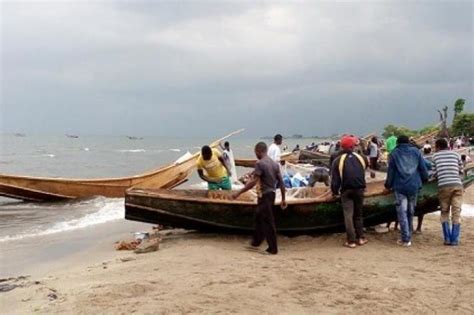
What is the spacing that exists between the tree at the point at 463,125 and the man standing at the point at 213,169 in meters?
41.7

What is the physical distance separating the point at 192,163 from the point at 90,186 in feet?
13.3

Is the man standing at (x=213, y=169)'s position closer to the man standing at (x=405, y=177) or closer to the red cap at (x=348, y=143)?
the red cap at (x=348, y=143)

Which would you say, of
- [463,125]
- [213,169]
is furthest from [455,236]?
[463,125]

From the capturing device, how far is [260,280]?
6.09m

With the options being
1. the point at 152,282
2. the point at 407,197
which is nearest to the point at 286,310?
the point at 152,282

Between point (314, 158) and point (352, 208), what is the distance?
23.7 m


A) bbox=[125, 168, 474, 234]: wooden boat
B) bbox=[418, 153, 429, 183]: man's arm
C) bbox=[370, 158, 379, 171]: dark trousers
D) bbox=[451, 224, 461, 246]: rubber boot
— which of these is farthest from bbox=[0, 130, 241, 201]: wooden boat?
bbox=[451, 224, 461, 246]: rubber boot

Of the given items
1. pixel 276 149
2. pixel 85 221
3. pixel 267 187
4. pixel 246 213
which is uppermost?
pixel 276 149

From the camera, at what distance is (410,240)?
8492 mm

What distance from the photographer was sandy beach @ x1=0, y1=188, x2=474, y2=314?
17.4 ft

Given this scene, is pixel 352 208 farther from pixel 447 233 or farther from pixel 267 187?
pixel 447 233

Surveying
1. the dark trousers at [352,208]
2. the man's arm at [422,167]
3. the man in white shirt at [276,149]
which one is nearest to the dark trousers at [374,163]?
the man in white shirt at [276,149]

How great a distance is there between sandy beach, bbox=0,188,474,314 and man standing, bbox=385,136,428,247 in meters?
0.47

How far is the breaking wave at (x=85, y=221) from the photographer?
1172 centimetres
